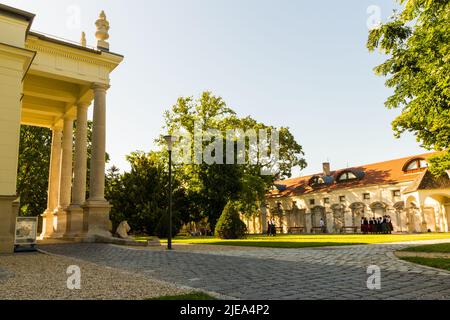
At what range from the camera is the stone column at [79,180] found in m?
20.3

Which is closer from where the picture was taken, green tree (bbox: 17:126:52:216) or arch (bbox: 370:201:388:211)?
green tree (bbox: 17:126:52:216)

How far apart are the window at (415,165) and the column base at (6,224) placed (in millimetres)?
44395

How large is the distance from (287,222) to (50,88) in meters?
42.1

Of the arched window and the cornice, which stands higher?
the cornice

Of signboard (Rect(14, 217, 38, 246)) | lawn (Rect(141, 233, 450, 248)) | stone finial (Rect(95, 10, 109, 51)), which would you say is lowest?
lawn (Rect(141, 233, 450, 248))

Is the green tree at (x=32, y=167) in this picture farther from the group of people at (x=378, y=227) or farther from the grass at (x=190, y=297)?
the grass at (x=190, y=297)

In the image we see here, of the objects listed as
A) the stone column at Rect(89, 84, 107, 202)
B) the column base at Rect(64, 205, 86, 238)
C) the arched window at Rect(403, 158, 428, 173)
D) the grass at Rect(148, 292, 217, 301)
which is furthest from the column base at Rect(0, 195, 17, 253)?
the arched window at Rect(403, 158, 428, 173)

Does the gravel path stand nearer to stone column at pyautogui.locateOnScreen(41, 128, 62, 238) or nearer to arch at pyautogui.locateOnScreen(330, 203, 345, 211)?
stone column at pyautogui.locateOnScreen(41, 128, 62, 238)

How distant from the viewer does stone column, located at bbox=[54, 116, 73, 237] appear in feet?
74.1

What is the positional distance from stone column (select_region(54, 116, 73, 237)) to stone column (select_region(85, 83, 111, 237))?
482 cm

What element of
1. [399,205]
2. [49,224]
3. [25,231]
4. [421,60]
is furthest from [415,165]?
[25,231]

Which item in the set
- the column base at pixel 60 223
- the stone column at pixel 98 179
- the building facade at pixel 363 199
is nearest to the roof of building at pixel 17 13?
the stone column at pixel 98 179

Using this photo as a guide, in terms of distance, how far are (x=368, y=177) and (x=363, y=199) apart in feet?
12.5
